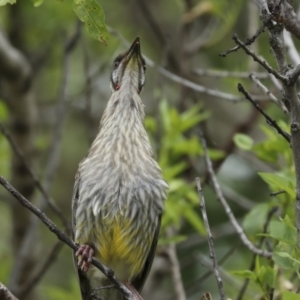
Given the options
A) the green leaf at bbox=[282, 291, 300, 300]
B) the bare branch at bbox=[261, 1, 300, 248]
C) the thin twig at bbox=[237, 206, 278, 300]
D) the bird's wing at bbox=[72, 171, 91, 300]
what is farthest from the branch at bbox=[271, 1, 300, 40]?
the bird's wing at bbox=[72, 171, 91, 300]

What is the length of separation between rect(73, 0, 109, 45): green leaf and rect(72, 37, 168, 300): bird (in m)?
1.69

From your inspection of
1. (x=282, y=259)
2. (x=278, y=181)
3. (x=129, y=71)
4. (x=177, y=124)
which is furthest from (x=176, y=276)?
(x=282, y=259)

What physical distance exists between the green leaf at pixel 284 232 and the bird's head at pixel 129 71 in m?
2.42

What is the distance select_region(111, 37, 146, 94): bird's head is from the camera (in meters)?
6.25

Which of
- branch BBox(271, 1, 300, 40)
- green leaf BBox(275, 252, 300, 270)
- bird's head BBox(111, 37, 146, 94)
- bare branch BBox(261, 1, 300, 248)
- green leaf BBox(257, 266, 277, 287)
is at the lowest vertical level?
green leaf BBox(257, 266, 277, 287)

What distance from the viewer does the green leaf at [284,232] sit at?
421cm

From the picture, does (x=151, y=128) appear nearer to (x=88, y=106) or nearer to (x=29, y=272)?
(x=88, y=106)

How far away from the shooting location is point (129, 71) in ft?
20.7

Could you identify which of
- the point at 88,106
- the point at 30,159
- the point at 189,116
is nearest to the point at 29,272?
the point at 30,159

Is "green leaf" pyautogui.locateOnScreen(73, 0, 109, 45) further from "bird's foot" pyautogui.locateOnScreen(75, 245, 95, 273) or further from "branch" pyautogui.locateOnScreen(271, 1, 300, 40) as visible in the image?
"bird's foot" pyautogui.locateOnScreen(75, 245, 95, 273)

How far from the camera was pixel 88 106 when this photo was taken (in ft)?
25.4

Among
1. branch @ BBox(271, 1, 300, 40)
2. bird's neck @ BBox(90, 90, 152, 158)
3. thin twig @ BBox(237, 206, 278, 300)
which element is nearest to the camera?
branch @ BBox(271, 1, 300, 40)

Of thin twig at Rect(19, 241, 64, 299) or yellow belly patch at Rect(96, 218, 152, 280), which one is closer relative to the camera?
yellow belly patch at Rect(96, 218, 152, 280)

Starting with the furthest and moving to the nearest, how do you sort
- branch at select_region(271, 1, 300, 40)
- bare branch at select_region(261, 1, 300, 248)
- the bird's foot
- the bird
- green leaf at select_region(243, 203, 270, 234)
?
green leaf at select_region(243, 203, 270, 234) < the bird < the bird's foot < branch at select_region(271, 1, 300, 40) < bare branch at select_region(261, 1, 300, 248)
